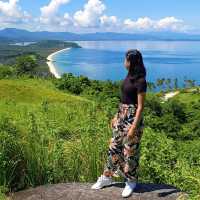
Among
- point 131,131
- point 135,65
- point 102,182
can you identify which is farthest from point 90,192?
point 135,65

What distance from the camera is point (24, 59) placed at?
9856 cm

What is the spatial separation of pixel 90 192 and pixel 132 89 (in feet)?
5.15

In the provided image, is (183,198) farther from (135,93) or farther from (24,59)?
(24,59)

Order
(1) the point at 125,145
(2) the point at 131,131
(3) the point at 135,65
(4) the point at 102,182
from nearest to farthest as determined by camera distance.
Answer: (2) the point at 131,131
(3) the point at 135,65
(1) the point at 125,145
(4) the point at 102,182

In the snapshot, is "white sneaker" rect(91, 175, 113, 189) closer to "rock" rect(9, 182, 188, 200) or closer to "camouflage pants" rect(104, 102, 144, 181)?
"rock" rect(9, 182, 188, 200)

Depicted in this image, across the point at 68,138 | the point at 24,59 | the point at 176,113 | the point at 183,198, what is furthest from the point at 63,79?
the point at 24,59

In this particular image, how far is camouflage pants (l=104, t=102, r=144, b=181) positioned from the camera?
21.7ft

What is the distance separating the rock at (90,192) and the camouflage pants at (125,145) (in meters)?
0.24

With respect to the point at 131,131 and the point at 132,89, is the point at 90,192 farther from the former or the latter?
the point at 132,89

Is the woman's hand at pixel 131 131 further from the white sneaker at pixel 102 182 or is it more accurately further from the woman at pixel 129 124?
the white sneaker at pixel 102 182

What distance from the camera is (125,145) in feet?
21.9

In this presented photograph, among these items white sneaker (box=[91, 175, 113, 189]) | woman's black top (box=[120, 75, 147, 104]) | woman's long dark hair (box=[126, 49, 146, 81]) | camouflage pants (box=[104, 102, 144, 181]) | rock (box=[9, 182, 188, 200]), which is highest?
woman's long dark hair (box=[126, 49, 146, 81])

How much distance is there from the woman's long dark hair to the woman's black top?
0.06m

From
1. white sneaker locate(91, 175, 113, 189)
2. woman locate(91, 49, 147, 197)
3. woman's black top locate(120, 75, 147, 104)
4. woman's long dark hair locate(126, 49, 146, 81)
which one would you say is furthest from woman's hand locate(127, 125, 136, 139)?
white sneaker locate(91, 175, 113, 189)
